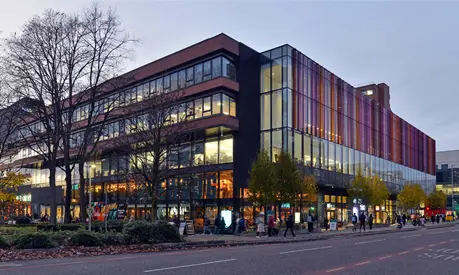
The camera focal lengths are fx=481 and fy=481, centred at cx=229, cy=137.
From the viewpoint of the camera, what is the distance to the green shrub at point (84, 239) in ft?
67.7

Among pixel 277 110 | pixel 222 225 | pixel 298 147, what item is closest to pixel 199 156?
pixel 277 110

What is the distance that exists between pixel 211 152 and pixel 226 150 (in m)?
1.93

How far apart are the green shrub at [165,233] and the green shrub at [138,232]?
328 millimetres

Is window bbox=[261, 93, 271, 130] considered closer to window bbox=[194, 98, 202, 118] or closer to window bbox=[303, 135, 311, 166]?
window bbox=[303, 135, 311, 166]

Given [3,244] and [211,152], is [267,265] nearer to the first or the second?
[3,244]

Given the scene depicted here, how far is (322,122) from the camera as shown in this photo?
54.8 metres

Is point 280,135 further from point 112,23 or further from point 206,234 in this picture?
point 112,23

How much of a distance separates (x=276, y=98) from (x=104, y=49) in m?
20.4

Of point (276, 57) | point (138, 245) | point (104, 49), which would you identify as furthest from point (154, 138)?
point (276, 57)

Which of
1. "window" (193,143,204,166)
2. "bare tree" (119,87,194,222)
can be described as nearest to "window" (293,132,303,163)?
"window" (193,143,204,166)

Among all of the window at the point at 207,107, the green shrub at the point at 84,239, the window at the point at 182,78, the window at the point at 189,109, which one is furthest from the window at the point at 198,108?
the green shrub at the point at 84,239

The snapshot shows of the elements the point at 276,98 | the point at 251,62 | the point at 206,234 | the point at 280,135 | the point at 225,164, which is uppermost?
the point at 251,62

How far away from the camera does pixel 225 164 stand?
46.7 meters

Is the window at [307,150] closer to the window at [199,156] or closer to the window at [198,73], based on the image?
the window at [199,156]
